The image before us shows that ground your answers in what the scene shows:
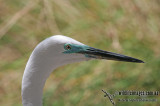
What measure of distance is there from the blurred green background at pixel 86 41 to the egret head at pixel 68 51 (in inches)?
35.3

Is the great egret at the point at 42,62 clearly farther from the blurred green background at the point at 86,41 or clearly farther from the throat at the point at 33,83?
the blurred green background at the point at 86,41

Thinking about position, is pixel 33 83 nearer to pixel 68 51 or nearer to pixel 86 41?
pixel 68 51

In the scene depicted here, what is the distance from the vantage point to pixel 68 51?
127 centimetres

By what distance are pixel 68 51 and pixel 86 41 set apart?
119 cm

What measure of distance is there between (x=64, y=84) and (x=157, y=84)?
2.06ft

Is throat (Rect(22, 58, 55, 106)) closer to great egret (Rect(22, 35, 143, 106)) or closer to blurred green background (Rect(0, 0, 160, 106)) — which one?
great egret (Rect(22, 35, 143, 106))

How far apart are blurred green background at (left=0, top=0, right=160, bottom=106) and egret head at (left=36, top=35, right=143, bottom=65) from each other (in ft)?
2.94

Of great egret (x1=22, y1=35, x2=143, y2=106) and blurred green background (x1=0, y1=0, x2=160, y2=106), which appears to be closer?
great egret (x1=22, y1=35, x2=143, y2=106)

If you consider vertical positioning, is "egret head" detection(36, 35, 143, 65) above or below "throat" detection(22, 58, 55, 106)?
above

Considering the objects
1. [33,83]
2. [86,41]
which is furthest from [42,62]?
[86,41]

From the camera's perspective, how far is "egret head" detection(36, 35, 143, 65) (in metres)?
1.24

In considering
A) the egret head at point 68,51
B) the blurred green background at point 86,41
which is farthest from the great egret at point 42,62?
the blurred green background at point 86,41

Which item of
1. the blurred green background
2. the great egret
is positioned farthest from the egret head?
the blurred green background

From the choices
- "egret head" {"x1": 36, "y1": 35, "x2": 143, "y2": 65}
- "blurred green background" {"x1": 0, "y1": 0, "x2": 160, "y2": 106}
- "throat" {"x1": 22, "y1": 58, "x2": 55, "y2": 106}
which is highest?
"blurred green background" {"x1": 0, "y1": 0, "x2": 160, "y2": 106}
